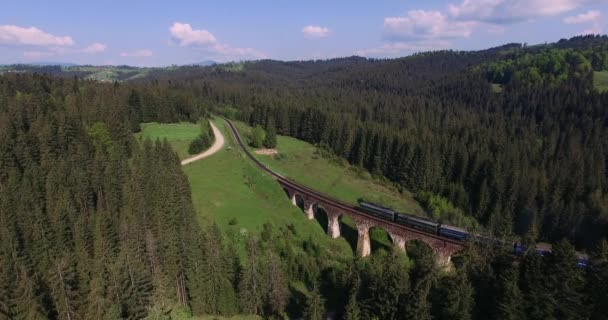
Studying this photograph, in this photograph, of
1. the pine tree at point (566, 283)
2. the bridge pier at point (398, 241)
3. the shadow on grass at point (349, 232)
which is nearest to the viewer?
the pine tree at point (566, 283)

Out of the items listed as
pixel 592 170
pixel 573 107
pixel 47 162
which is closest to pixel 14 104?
pixel 47 162

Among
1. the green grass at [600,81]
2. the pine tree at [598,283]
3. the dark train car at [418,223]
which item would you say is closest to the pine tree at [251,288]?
the dark train car at [418,223]

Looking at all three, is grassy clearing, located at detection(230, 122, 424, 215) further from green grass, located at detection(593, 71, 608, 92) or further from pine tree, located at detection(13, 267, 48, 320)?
green grass, located at detection(593, 71, 608, 92)

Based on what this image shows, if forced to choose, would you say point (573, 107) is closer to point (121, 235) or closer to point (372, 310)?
point (372, 310)

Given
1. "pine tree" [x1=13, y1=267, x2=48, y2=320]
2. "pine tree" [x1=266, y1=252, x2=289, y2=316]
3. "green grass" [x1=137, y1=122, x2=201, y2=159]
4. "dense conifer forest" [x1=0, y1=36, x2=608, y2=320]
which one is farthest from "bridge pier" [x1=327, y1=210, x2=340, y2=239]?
"pine tree" [x1=13, y1=267, x2=48, y2=320]

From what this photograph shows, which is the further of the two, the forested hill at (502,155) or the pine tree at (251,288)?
the forested hill at (502,155)

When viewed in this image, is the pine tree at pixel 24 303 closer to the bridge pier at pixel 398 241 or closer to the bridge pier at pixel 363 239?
the bridge pier at pixel 363 239

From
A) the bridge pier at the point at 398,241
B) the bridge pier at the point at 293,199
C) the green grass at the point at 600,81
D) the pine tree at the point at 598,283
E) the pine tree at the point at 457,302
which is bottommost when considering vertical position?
the bridge pier at the point at 398,241
